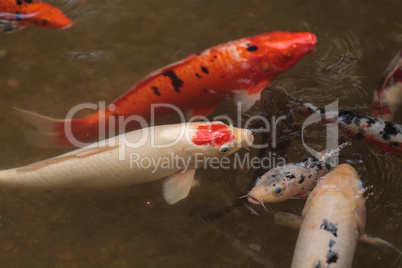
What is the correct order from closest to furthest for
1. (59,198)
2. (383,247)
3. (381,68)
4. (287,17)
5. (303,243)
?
(303,243), (383,247), (59,198), (381,68), (287,17)

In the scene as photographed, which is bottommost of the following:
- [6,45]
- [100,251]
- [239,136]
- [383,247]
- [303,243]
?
[100,251]

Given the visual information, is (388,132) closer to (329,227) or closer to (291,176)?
(291,176)

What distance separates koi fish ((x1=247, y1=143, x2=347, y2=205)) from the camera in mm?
3180

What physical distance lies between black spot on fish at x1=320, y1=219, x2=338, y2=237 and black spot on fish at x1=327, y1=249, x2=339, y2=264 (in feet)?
0.40

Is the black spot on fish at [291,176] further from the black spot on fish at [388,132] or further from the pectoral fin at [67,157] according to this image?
the pectoral fin at [67,157]

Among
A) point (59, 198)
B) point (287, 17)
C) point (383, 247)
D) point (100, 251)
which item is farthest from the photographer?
point (287, 17)

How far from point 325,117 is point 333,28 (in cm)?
150

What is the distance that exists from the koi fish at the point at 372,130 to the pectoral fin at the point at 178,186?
1.29 meters

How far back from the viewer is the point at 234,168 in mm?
3820

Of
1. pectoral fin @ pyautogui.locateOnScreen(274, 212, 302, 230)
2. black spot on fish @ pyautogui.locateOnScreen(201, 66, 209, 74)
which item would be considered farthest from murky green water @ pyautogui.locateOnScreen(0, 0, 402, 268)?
black spot on fish @ pyautogui.locateOnScreen(201, 66, 209, 74)

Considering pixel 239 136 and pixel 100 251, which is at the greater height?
pixel 239 136

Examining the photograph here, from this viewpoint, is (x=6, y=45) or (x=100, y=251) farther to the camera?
(x=6, y=45)

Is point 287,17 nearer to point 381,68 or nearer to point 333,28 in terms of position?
point 333,28

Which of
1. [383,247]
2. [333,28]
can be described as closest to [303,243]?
[383,247]
